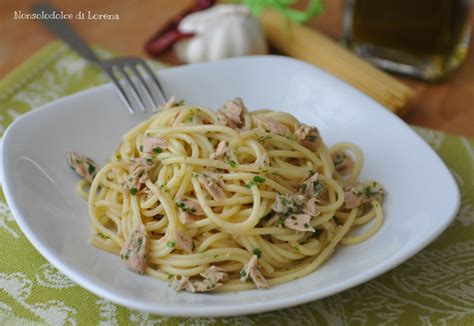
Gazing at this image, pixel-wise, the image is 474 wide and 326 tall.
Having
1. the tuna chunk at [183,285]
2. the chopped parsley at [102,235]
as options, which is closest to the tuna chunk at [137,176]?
the chopped parsley at [102,235]

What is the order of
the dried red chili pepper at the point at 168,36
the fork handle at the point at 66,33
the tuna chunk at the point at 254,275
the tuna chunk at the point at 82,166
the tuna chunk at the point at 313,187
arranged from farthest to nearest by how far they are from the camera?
1. the dried red chili pepper at the point at 168,36
2. the fork handle at the point at 66,33
3. the tuna chunk at the point at 82,166
4. the tuna chunk at the point at 313,187
5. the tuna chunk at the point at 254,275

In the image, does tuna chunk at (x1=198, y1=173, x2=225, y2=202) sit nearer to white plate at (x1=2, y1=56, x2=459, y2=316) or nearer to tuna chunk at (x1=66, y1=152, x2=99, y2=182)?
white plate at (x1=2, y1=56, x2=459, y2=316)

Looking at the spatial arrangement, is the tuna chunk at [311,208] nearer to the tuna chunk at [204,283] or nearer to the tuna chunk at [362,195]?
the tuna chunk at [362,195]

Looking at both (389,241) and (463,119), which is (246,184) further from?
(463,119)

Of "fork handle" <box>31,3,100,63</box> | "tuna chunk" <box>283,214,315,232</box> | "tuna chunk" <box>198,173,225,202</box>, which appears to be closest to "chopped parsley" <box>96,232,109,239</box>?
"tuna chunk" <box>198,173,225,202</box>

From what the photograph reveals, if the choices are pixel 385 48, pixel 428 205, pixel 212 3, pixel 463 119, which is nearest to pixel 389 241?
pixel 428 205

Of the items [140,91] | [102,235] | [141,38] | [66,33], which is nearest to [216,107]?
[140,91]
